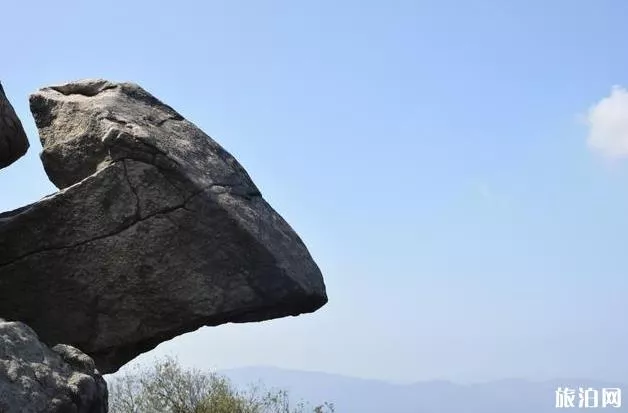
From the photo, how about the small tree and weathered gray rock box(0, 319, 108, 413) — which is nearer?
weathered gray rock box(0, 319, 108, 413)

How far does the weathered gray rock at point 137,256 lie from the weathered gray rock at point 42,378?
1417 millimetres

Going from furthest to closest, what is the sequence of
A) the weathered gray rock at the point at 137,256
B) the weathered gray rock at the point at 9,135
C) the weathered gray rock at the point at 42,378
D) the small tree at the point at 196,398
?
1. the small tree at the point at 196,398
2. the weathered gray rock at the point at 9,135
3. the weathered gray rock at the point at 137,256
4. the weathered gray rock at the point at 42,378

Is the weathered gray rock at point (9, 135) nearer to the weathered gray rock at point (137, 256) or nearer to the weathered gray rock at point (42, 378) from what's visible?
the weathered gray rock at point (137, 256)

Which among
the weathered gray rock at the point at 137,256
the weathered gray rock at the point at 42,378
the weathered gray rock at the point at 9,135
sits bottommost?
the weathered gray rock at the point at 42,378

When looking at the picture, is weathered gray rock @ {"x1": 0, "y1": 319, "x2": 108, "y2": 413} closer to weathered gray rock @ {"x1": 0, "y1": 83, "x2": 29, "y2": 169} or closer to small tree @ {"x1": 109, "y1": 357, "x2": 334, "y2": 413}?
weathered gray rock @ {"x1": 0, "y1": 83, "x2": 29, "y2": 169}

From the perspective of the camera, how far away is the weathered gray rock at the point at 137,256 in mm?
6984

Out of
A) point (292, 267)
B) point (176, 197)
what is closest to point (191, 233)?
point (176, 197)

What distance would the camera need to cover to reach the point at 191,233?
6973mm

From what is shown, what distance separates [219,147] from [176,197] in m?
1.32

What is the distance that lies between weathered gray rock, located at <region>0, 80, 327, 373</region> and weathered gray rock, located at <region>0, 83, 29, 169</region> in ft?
2.98

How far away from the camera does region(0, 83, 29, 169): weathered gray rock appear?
780cm

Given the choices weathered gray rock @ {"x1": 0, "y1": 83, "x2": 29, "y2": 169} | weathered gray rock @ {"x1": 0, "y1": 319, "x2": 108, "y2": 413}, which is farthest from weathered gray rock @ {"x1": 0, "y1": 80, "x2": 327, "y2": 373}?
weathered gray rock @ {"x1": 0, "y1": 319, "x2": 108, "y2": 413}

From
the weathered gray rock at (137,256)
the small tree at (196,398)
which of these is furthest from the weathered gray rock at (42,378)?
the small tree at (196,398)

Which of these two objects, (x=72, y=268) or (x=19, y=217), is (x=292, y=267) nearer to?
(x=72, y=268)
